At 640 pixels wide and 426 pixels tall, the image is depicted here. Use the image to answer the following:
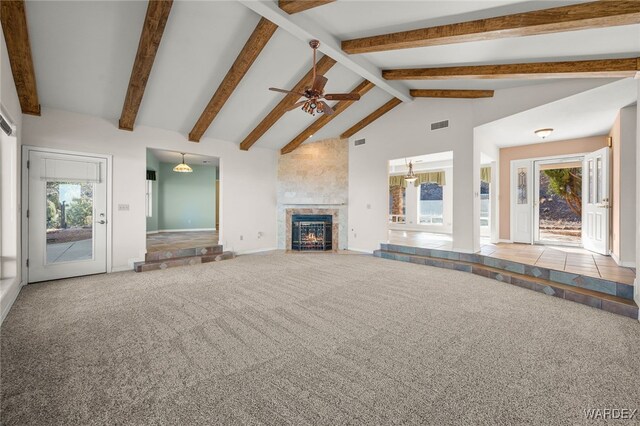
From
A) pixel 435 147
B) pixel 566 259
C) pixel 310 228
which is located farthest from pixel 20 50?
pixel 566 259

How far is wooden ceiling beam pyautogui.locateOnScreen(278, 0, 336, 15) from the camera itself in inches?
124

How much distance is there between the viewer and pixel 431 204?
10.5 metres

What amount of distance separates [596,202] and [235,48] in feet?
23.8

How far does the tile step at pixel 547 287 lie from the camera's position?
3.19 metres

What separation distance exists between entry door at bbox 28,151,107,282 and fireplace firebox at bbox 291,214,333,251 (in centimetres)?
423

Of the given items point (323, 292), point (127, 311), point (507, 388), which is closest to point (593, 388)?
point (507, 388)

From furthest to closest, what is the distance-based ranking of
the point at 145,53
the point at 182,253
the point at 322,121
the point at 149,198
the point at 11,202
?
the point at 149,198, the point at 322,121, the point at 182,253, the point at 11,202, the point at 145,53

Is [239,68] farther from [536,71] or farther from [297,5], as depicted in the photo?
[536,71]

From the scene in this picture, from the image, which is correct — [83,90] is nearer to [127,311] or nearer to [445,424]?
[127,311]

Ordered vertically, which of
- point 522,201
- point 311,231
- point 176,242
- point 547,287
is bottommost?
point 547,287

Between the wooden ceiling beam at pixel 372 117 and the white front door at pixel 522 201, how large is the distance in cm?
343

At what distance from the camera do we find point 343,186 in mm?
7703

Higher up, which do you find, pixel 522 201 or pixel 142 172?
pixel 142 172

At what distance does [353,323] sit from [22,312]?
12.3ft
